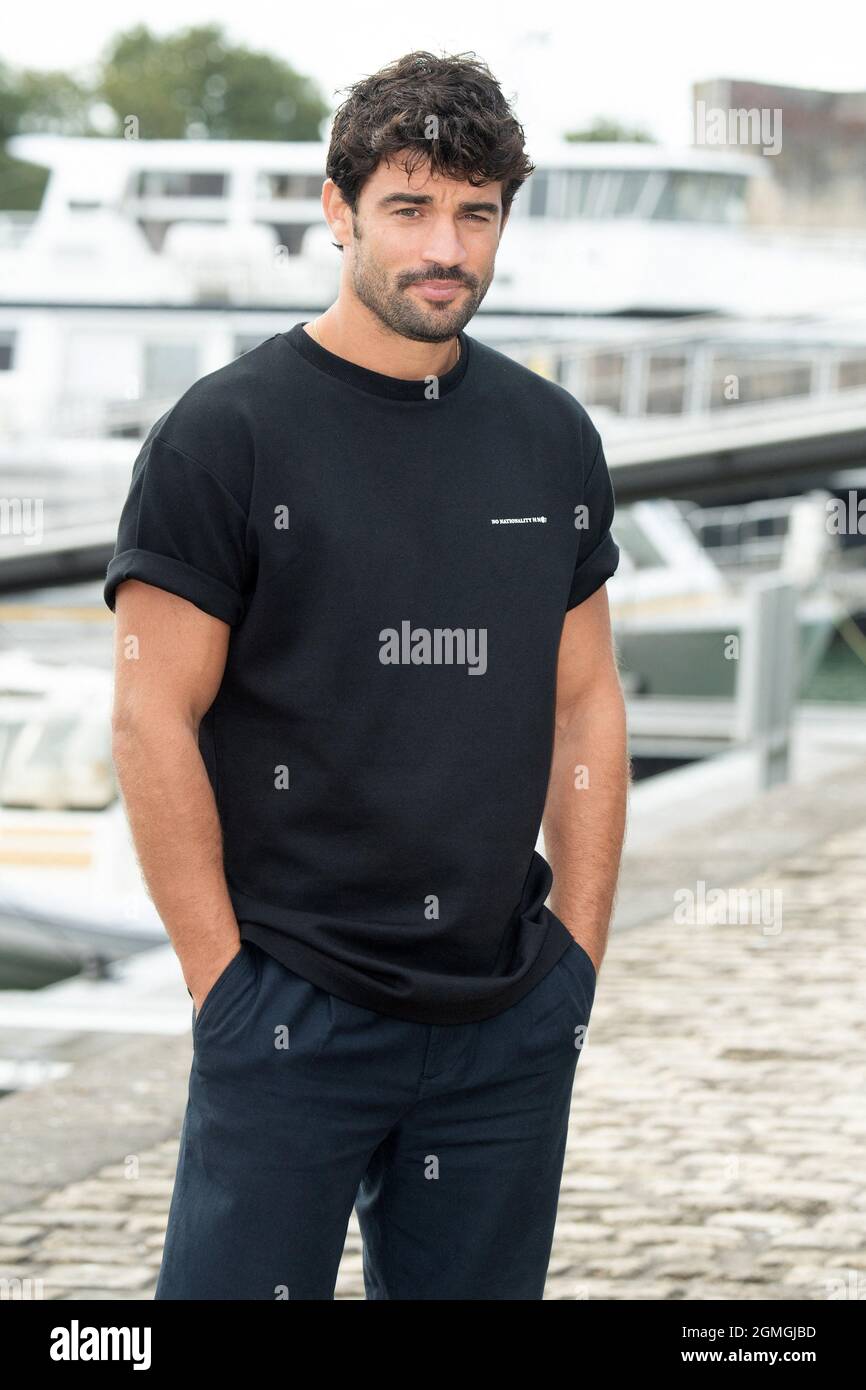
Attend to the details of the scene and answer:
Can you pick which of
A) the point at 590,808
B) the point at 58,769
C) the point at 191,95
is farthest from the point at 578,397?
the point at 191,95

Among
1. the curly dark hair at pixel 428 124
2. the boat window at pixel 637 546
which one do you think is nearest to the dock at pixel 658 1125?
the curly dark hair at pixel 428 124

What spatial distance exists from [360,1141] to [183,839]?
0.42m

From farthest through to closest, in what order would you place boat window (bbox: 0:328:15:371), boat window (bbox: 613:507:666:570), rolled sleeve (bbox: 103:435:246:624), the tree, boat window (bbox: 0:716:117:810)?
the tree
boat window (bbox: 0:328:15:371)
boat window (bbox: 613:507:666:570)
boat window (bbox: 0:716:117:810)
rolled sleeve (bbox: 103:435:246:624)

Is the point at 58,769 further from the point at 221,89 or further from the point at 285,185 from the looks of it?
the point at 221,89

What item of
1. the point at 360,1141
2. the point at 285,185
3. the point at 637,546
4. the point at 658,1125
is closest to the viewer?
the point at 360,1141

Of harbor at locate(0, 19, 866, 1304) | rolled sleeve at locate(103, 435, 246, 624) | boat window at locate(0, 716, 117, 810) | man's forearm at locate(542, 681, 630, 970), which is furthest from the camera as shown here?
boat window at locate(0, 716, 117, 810)

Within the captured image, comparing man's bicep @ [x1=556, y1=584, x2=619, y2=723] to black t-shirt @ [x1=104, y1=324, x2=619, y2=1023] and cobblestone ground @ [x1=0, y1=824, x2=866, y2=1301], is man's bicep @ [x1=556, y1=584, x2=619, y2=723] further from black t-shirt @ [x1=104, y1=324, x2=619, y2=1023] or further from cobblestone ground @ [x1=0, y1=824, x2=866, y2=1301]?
cobblestone ground @ [x1=0, y1=824, x2=866, y2=1301]

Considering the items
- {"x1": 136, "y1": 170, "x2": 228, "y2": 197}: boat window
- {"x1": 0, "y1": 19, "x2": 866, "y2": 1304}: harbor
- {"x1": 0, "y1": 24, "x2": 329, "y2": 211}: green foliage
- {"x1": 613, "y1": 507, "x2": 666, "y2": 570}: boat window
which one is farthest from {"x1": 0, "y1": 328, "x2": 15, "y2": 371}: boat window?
{"x1": 0, "y1": 24, "x2": 329, "y2": 211}: green foliage

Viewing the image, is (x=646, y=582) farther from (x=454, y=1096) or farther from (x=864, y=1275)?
(x=454, y=1096)

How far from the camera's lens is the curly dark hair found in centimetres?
232

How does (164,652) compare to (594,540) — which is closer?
(164,652)

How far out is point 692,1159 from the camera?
5027mm

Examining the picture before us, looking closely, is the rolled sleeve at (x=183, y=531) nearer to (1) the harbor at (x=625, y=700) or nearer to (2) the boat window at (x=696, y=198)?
(1) the harbor at (x=625, y=700)

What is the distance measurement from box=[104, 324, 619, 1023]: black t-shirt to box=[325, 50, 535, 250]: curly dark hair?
0.23 metres
